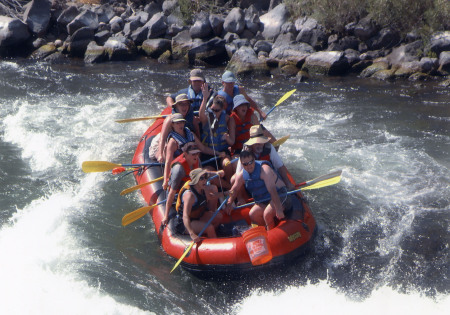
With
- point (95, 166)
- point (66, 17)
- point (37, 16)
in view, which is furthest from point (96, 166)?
point (37, 16)

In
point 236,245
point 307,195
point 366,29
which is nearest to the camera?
point 236,245

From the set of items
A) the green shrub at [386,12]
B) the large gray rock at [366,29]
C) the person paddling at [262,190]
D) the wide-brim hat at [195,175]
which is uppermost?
the wide-brim hat at [195,175]

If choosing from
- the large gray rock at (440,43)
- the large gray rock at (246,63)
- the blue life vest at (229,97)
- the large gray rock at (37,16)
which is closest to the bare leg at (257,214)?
the blue life vest at (229,97)

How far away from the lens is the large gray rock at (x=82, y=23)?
50.7 ft

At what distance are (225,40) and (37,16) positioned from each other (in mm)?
5828

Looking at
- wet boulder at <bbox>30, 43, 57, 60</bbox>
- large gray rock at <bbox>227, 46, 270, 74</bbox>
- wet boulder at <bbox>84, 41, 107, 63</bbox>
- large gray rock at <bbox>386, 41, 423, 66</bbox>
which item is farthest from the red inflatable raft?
wet boulder at <bbox>30, 43, 57, 60</bbox>

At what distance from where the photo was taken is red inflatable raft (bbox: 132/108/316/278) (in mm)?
5383

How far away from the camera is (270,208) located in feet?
18.3

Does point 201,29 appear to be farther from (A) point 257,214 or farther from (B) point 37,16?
(A) point 257,214

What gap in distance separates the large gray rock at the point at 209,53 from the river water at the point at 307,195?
2.33 meters

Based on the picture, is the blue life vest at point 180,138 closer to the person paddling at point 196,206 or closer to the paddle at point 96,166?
the person paddling at point 196,206

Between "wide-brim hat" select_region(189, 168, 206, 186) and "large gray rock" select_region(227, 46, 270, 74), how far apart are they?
759 centimetres

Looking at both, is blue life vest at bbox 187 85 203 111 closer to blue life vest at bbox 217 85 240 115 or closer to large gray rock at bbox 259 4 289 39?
blue life vest at bbox 217 85 240 115

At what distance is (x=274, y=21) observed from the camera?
14.6m
